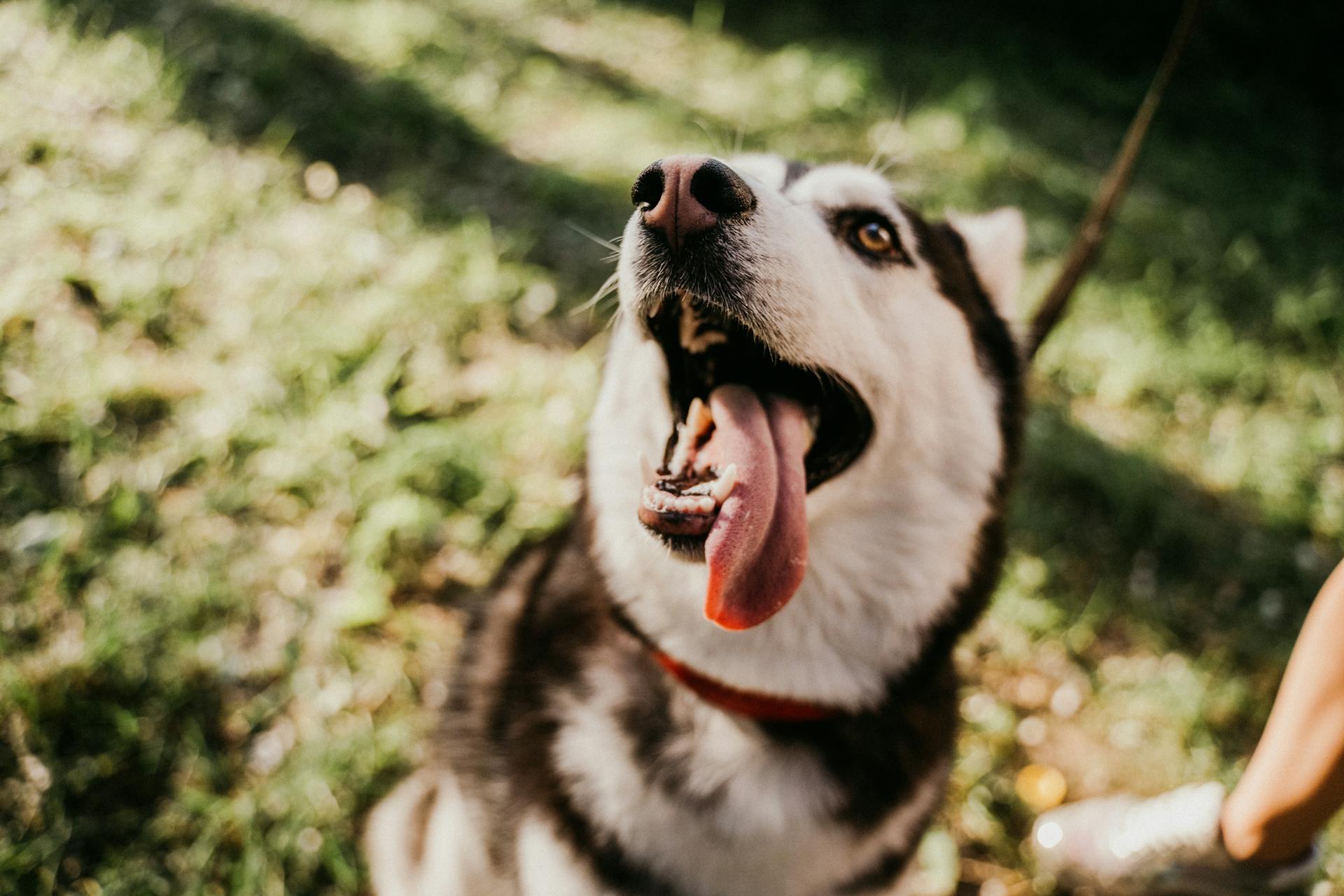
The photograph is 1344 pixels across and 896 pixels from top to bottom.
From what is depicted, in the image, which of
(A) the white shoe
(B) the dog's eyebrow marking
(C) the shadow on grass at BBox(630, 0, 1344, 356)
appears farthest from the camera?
(C) the shadow on grass at BBox(630, 0, 1344, 356)

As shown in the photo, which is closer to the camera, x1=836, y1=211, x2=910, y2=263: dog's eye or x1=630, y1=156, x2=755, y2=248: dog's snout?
x1=630, y1=156, x2=755, y2=248: dog's snout

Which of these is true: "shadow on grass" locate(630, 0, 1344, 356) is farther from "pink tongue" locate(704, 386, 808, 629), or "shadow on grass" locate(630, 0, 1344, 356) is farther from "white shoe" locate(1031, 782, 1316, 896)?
"pink tongue" locate(704, 386, 808, 629)

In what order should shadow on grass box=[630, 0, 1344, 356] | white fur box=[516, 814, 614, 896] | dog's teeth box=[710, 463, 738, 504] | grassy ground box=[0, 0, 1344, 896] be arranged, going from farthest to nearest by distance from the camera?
shadow on grass box=[630, 0, 1344, 356]
grassy ground box=[0, 0, 1344, 896]
white fur box=[516, 814, 614, 896]
dog's teeth box=[710, 463, 738, 504]

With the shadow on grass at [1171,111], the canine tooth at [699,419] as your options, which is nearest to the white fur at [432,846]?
the canine tooth at [699,419]

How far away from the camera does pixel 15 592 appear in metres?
2.38

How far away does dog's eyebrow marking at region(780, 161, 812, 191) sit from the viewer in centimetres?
182

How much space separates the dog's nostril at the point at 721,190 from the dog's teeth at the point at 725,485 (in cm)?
48

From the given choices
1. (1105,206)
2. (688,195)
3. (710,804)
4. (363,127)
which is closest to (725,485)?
(688,195)

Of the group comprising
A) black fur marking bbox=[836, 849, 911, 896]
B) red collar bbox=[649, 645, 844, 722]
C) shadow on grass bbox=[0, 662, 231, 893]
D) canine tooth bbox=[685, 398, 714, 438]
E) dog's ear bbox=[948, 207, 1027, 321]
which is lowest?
shadow on grass bbox=[0, 662, 231, 893]

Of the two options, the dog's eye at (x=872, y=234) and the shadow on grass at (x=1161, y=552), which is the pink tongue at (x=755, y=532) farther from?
the shadow on grass at (x=1161, y=552)

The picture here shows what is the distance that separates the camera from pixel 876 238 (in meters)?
1.74

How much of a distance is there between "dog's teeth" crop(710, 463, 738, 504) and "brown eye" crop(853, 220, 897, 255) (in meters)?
0.65

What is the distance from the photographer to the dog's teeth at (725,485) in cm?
145

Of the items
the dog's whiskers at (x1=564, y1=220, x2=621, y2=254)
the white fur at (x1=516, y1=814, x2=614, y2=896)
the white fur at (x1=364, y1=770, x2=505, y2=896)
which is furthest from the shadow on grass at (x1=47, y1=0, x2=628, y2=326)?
the white fur at (x1=516, y1=814, x2=614, y2=896)
